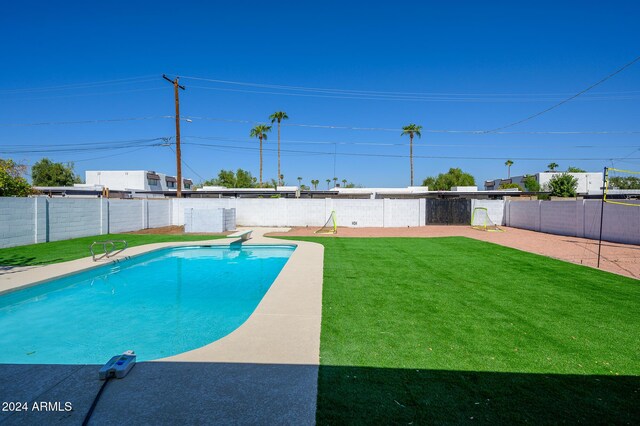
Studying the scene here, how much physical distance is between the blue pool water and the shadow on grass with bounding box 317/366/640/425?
10.7ft

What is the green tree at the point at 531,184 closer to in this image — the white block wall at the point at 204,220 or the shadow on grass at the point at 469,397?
the white block wall at the point at 204,220

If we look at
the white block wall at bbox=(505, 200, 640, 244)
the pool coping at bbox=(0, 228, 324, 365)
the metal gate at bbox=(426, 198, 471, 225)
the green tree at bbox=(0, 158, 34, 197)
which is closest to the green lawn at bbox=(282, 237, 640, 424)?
the pool coping at bbox=(0, 228, 324, 365)

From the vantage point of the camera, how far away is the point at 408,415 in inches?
112

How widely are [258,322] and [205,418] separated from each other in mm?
2387

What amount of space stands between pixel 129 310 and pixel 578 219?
783 inches

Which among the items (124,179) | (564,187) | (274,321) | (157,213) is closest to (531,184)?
(564,187)

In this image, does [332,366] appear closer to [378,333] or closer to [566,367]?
[378,333]

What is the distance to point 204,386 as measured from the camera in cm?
330

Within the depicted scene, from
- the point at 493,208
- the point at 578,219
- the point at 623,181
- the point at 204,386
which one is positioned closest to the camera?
the point at 204,386

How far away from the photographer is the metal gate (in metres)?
23.1

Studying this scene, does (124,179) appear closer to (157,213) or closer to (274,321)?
(157,213)

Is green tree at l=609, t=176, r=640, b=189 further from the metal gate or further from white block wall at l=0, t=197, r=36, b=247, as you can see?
white block wall at l=0, t=197, r=36, b=247

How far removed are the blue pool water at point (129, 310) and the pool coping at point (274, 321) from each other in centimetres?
62

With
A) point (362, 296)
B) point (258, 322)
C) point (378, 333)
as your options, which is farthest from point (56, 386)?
point (362, 296)
